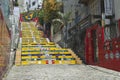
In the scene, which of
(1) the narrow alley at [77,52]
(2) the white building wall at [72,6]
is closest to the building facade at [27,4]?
(2) the white building wall at [72,6]

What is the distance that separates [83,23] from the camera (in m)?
21.3

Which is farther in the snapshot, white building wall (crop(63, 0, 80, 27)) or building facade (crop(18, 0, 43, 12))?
building facade (crop(18, 0, 43, 12))

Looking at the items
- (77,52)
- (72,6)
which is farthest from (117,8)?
(72,6)

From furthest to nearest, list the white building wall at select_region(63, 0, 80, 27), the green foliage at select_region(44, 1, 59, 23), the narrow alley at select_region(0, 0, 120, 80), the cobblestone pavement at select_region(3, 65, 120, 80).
A: the green foliage at select_region(44, 1, 59, 23) < the white building wall at select_region(63, 0, 80, 27) < the narrow alley at select_region(0, 0, 120, 80) < the cobblestone pavement at select_region(3, 65, 120, 80)

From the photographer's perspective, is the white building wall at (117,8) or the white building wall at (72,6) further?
the white building wall at (72,6)

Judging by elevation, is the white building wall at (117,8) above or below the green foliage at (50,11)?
below

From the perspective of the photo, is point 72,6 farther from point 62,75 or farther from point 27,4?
point 27,4

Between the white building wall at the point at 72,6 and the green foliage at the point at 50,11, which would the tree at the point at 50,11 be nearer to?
the green foliage at the point at 50,11

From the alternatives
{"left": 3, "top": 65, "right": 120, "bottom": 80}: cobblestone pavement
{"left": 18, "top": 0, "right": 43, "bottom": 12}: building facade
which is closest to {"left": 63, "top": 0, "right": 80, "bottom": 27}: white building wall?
{"left": 3, "top": 65, "right": 120, "bottom": 80}: cobblestone pavement

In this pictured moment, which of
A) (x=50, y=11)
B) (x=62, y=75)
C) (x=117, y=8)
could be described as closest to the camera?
(x=62, y=75)

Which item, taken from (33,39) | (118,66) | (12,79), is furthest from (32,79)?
(33,39)

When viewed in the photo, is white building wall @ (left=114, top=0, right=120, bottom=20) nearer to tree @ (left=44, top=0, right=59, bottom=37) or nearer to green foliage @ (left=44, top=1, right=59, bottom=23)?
tree @ (left=44, top=0, right=59, bottom=37)

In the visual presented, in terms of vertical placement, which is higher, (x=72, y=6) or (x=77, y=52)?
(x=72, y=6)

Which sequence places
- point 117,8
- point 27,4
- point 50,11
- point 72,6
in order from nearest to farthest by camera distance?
point 117,8, point 72,6, point 50,11, point 27,4
